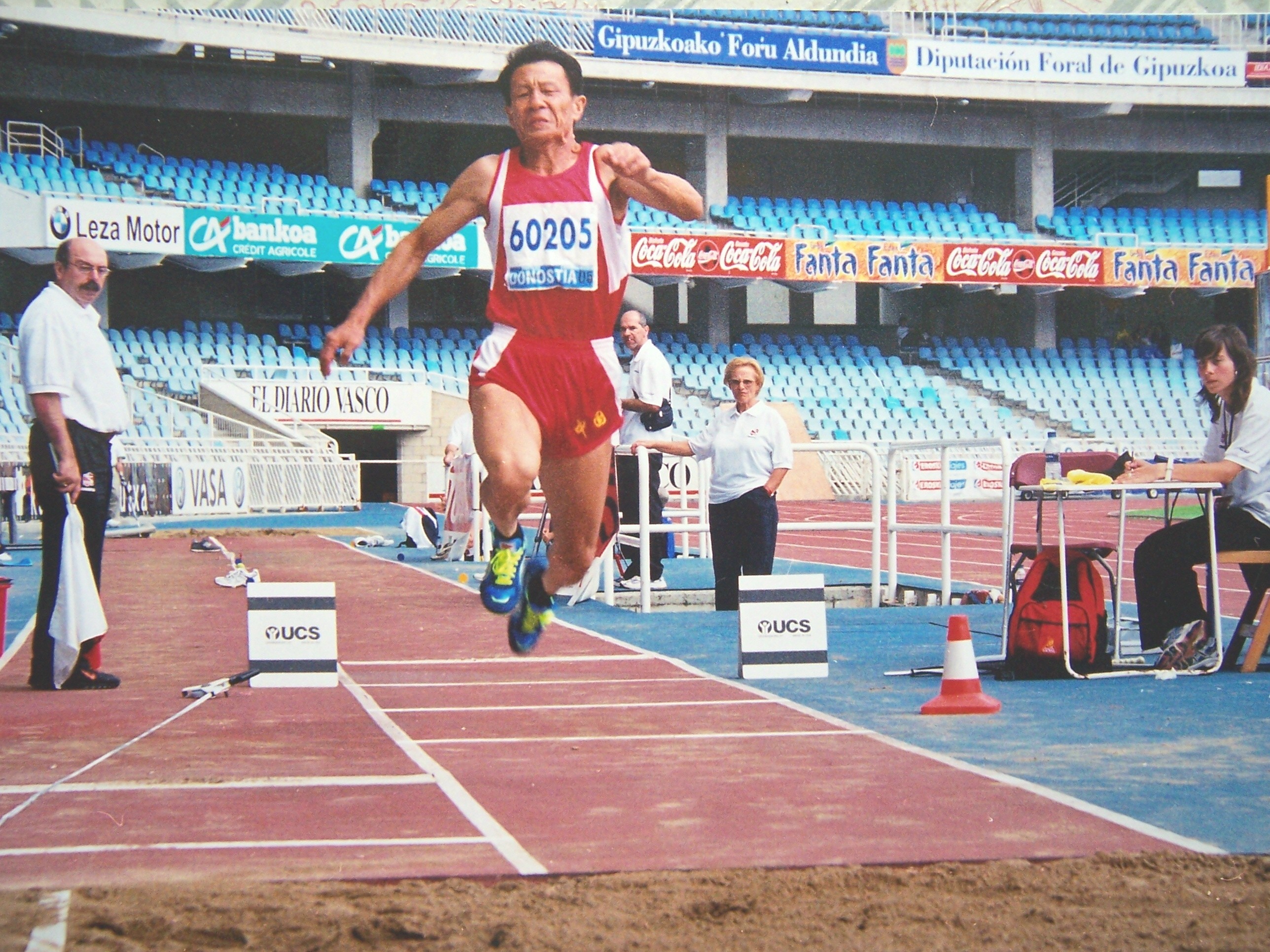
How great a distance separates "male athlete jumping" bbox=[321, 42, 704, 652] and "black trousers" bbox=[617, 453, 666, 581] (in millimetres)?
4721

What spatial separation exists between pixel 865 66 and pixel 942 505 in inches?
A: 975

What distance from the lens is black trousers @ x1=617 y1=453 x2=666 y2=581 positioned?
32.4 ft

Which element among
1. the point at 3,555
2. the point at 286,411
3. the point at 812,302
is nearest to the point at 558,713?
the point at 3,555

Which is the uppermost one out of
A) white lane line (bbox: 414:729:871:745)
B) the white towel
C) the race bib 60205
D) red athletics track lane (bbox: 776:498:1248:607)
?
the race bib 60205

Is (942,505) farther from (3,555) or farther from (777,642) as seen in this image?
(3,555)

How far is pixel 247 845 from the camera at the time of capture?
138 inches

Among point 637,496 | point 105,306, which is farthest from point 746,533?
point 105,306

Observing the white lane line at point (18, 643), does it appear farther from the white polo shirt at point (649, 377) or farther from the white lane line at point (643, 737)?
the white polo shirt at point (649, 377)

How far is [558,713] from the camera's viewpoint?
18.6 ft

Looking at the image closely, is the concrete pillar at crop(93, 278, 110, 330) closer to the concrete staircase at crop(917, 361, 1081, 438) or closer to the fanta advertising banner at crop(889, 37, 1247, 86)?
the fanta advertising banner at crop(889, 37, 1247, 86)

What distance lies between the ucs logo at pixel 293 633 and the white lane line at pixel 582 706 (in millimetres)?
693

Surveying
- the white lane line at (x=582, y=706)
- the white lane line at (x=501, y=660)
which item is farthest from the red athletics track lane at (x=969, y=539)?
the white lane line at (x=582, y=706)

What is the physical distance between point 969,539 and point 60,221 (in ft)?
55.6

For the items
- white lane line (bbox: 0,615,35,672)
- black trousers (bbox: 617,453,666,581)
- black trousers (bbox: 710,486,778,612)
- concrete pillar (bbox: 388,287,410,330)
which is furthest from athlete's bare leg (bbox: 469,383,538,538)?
concrete pillar (bbox: 388,287,410,330)
